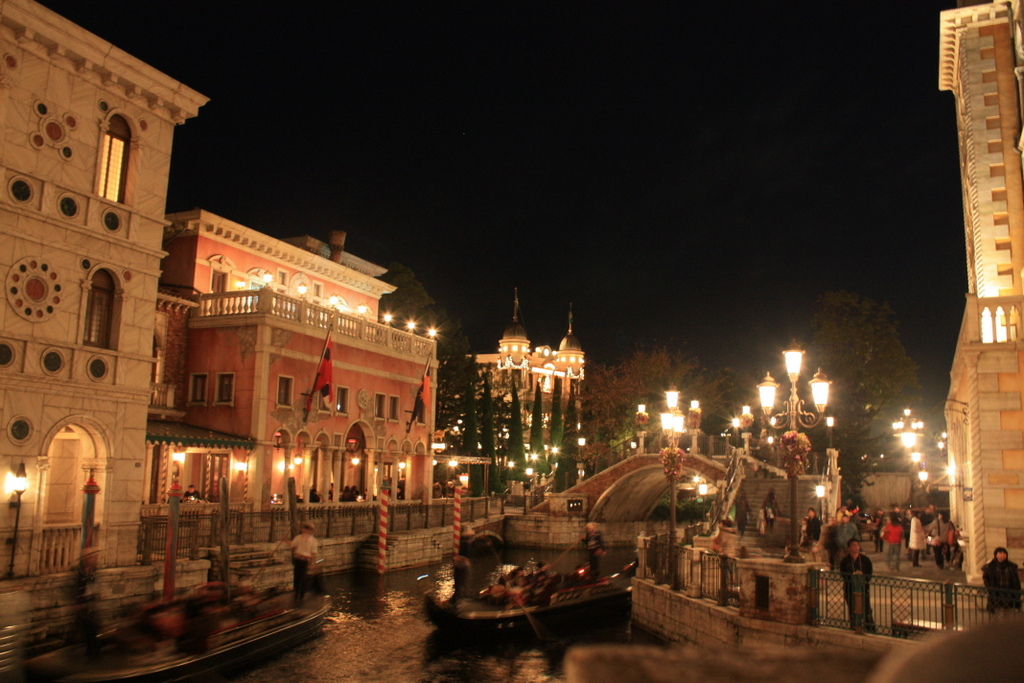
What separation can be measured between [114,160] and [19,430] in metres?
6.10

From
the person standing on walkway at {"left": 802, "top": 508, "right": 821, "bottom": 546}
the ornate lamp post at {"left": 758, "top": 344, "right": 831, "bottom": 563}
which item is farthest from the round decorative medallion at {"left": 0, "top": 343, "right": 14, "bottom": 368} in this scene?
the person standing on walkway at {"left": 802, "top": 508, "right": 821, "bottom": 546}

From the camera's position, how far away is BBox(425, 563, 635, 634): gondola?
16766mm

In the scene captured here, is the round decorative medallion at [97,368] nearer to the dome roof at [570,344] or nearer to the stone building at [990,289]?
the stone building at [990,289]

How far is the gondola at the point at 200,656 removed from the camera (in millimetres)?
11117

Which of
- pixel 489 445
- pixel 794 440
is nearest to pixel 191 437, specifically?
pixel 794 440

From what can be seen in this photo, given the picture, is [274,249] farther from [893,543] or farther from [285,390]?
[893,543]

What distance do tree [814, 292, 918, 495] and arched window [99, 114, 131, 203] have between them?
34114 millimetres

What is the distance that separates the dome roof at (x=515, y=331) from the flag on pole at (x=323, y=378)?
62366mm

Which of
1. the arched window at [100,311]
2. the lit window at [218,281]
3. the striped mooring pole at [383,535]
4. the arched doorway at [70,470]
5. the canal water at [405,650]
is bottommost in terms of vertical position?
the canal water at [405,650]

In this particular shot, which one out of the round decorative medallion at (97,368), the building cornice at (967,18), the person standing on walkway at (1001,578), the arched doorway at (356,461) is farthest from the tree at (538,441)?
the person standing on walkway at (1001,578)

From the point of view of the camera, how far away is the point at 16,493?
49.3ft

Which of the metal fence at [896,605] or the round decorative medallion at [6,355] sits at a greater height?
the round decorative medallion at [6,355]

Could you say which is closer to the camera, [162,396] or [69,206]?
[69,206]

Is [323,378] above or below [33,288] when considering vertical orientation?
below
